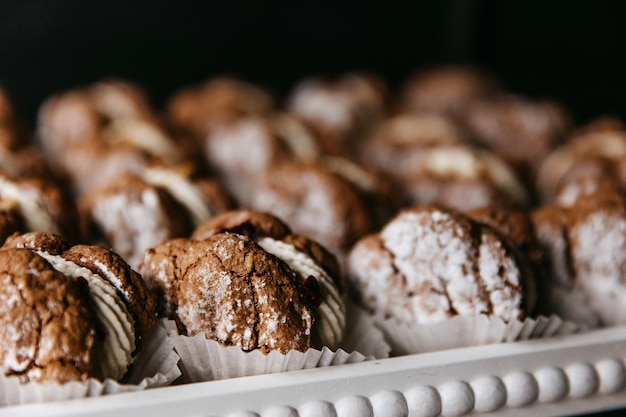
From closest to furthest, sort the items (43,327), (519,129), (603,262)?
(43,327) → (603,262) → (519,129)

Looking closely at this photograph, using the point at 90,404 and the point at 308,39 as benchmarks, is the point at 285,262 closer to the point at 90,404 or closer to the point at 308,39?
the point at 90,404

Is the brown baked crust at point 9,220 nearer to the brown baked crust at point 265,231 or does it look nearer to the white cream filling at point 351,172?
the brown baked crust at point 265,231

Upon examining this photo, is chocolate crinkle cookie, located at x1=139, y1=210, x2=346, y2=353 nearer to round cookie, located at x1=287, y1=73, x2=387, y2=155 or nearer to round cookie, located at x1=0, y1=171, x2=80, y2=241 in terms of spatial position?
round cookie, located at x1=0, y1=171, x2=80, y2=241

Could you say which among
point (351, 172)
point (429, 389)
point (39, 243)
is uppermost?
point (39, 243)

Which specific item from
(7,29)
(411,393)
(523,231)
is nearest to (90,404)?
(411,393)

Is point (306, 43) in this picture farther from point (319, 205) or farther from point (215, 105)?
point (319, 205)

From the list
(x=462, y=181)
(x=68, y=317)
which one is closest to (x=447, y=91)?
(x=462, y=181)

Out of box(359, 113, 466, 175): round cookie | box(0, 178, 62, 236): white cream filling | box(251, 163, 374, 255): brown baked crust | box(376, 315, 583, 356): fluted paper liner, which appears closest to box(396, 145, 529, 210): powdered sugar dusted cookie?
box(359, 113, 466, 175): round cookie
